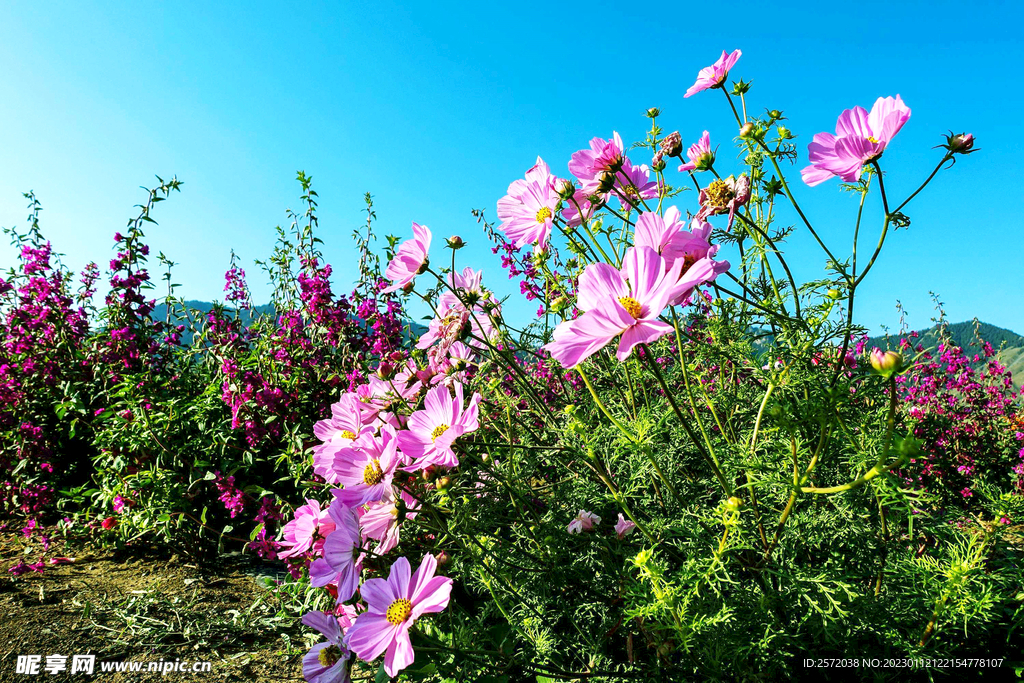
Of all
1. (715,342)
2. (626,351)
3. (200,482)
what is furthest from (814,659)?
(200,482)

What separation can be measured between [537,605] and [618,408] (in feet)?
1.75

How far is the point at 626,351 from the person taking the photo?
2.51ft

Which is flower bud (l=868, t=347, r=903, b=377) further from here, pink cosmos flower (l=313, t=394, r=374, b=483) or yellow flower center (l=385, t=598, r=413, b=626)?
pink cosmos flower (l=313, t=394, r=374, b=483)

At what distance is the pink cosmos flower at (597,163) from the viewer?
1.14 m

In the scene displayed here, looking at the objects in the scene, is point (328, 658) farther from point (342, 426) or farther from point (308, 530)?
point (342, 426)

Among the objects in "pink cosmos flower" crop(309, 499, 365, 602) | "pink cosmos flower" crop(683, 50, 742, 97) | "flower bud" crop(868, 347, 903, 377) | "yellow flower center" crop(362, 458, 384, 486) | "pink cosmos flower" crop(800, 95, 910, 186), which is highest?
"pink cosmos flower" crop(683, 50, 742, 97)

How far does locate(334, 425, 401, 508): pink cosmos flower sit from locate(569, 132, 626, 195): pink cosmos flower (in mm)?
645

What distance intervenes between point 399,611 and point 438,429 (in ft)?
1.08

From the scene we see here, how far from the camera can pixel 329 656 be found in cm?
116

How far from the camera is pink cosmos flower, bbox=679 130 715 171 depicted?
1175 millimetres

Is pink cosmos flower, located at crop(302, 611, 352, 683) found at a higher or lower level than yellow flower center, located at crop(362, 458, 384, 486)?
lower

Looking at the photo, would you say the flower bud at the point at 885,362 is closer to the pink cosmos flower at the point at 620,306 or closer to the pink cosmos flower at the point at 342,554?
the pink cosmos flower at the point at 620,306

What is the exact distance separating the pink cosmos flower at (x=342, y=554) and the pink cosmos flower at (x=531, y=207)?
0.62 m

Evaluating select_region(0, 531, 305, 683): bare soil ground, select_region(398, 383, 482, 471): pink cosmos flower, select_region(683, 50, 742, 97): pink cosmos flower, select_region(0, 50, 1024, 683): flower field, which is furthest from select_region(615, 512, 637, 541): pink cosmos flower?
select_region(0, 531, 305, 683): bare soil ground
